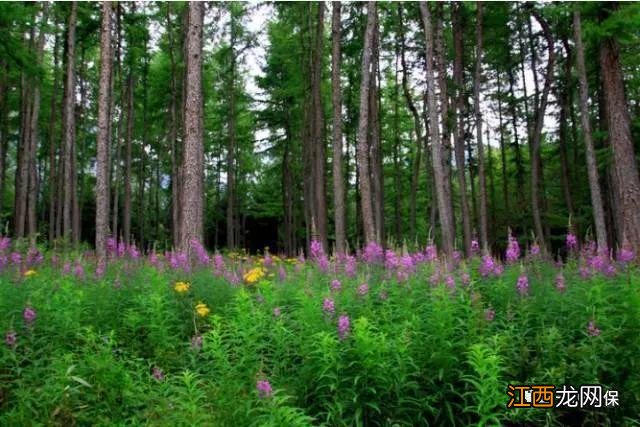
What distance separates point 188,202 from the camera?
33.3ft

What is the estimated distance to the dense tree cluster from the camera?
43.6 ft

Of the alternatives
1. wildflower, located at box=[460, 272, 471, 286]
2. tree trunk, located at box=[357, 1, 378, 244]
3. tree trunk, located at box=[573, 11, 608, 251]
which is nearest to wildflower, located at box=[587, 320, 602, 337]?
wildflower, located at box=[460, 272, 471, 286]

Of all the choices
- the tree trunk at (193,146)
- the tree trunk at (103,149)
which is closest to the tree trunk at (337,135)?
the tree trunk at (193,146)

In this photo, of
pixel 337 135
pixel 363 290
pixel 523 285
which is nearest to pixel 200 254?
pixel 363 290

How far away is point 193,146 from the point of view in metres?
10.3

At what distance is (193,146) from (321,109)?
12.6 metres

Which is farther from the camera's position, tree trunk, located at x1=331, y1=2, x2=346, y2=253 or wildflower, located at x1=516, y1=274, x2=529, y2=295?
tree trunk, located at x1=331, y1=2, x2=346, y2=253

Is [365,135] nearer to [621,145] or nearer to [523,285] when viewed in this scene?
[621,145]

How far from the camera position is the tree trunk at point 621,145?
11281 millimetres

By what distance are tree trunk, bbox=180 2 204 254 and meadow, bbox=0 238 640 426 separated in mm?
3597

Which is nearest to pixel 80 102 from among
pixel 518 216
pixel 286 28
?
pixel 286 28

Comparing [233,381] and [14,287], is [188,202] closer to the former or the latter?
[14,287]

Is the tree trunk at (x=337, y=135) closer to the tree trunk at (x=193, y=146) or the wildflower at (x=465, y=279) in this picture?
the tree trunk at (x=193, y=146)

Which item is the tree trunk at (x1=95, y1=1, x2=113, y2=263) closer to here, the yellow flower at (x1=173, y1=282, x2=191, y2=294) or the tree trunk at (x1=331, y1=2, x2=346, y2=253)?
the yellow flower at (x1=173, y1=282, x2=191, y2=294)
